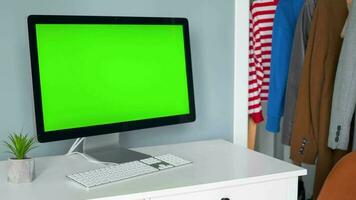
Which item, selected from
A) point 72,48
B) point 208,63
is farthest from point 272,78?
point 72,48

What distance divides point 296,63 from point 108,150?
102 centimetres

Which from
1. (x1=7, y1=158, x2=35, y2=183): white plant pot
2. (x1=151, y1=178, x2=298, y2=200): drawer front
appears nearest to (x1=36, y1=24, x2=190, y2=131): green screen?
(x1=7, y1=158, x2=35, y2=183): white plant pot

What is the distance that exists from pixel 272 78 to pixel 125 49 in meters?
0.95

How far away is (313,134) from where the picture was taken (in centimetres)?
210

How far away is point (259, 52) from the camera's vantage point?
2.19m

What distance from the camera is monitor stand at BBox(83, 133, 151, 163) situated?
1548 millimetres

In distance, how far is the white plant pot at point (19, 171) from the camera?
1.32m

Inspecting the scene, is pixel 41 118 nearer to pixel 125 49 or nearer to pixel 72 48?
pixel 72 48

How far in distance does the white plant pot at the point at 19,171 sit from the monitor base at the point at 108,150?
0.25 meters

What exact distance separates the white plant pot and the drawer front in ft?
1.25

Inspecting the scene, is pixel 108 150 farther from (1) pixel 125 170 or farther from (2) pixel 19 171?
(2) pixel 19 171

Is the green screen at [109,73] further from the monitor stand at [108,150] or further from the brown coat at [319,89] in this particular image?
the brown coat at [319,89]

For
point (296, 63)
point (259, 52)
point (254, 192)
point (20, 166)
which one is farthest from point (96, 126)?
point (296, 63)

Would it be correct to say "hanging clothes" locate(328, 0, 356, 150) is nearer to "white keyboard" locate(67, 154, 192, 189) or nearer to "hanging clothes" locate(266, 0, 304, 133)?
"hanging clothes" locate(266, 0, 304, 133)
